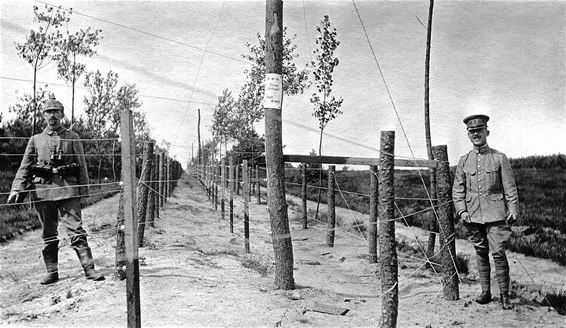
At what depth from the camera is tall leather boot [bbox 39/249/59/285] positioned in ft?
16.7

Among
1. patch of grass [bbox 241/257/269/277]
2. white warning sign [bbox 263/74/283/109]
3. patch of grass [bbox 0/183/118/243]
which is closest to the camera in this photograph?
white warning sign [bbox 263/74/283/109]

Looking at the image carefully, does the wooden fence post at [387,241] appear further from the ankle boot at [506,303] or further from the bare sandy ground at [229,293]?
the ankle boot at [506,303]

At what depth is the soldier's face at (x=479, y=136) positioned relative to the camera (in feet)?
16.0

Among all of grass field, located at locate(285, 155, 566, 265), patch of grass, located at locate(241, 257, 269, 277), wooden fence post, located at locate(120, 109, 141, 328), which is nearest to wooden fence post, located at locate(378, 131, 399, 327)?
grass field, located at locate(285, 155, 566, 265)

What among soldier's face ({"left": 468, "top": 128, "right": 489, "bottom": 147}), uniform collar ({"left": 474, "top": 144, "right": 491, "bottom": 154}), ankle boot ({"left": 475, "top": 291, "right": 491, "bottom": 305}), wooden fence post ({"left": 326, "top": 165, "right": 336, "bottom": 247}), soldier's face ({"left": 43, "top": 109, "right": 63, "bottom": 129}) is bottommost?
ankle boot ({"left": 475, "top": 291, "right": 491, "bottom": 305})

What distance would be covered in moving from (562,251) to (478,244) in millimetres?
3457

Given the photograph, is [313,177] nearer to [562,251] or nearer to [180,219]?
[180,219]

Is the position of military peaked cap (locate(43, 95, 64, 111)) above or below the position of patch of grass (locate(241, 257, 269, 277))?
above

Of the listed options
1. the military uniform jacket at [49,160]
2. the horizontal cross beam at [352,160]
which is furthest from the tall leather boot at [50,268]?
the horizontal cross beam at [352,160]

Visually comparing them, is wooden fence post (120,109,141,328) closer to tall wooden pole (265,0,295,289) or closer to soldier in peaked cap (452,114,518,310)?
tall wooden pole (265,0,295,289)

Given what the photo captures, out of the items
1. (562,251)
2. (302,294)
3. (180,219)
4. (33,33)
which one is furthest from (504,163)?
(33,33)

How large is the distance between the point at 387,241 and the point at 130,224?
209 cm

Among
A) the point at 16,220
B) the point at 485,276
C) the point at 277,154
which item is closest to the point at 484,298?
the point at 485,276

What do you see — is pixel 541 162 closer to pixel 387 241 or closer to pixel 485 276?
pixel 485 276
